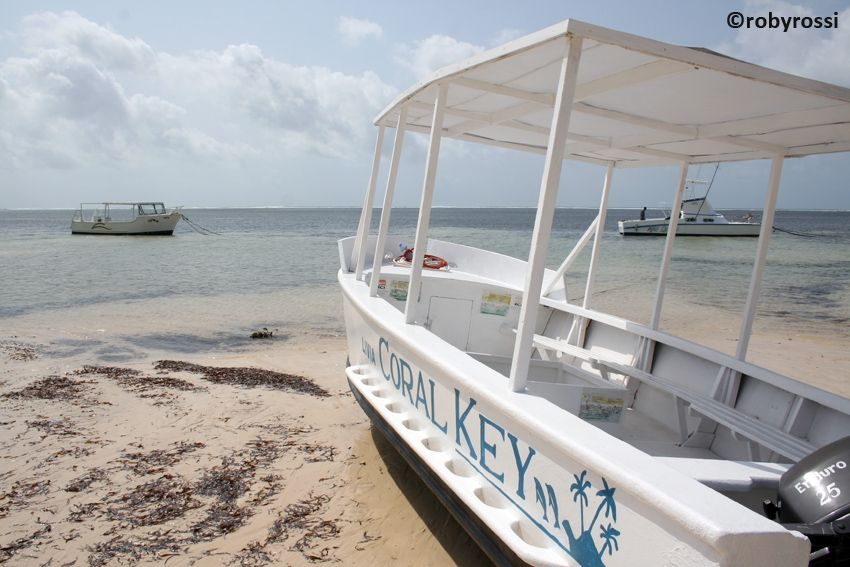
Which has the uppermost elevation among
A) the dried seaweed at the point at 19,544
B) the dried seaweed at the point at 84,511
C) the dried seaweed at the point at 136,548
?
the dried seaweed at the point at 136,548

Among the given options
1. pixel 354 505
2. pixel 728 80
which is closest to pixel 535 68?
pixel 728 80

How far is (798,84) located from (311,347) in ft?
29.3

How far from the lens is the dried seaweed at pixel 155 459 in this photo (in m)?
4.65

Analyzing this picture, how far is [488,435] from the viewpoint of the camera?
2.67 metres

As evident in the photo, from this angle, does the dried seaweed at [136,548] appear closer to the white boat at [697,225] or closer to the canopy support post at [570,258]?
the canopy support post at [570,258]

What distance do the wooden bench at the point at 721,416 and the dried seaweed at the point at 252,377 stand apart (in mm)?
3493

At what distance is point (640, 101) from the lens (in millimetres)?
3379

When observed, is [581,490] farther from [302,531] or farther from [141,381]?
[141,381]

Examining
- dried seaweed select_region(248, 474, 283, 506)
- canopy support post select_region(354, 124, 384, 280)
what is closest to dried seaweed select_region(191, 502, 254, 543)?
dried seaweed select_region(248, 474, 283, 506)

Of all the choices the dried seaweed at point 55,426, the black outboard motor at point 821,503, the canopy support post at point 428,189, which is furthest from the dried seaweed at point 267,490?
the black outboard motor at point 821,503

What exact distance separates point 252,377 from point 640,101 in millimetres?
6005

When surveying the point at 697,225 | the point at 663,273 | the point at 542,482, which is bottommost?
the point at 542,482

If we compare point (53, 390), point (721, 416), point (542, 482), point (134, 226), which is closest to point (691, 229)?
point (134, 226)

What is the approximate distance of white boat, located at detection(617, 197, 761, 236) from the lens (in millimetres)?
44438
